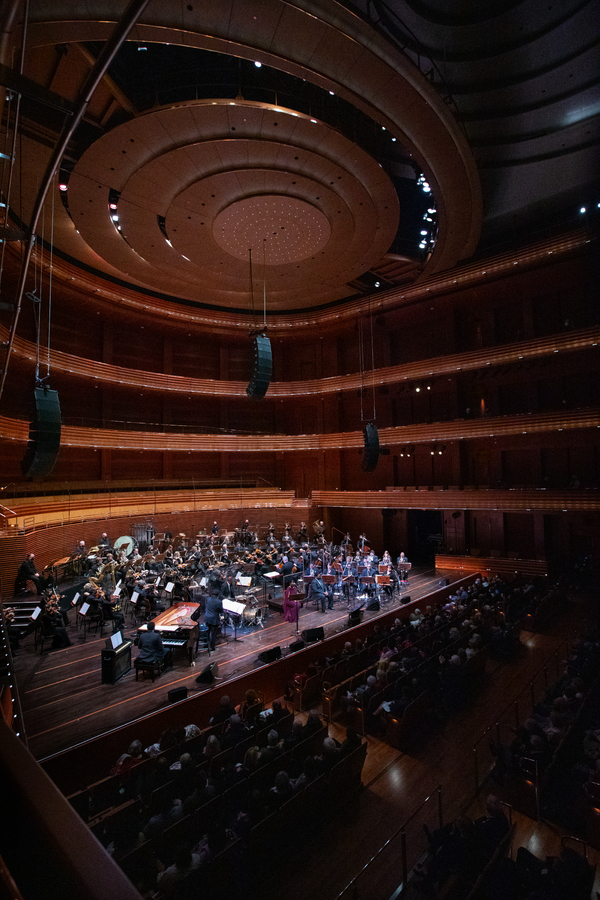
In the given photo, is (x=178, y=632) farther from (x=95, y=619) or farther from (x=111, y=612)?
(x=95, y=619)

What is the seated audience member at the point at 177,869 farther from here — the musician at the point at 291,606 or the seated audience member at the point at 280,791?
the musician at the point at 291,606

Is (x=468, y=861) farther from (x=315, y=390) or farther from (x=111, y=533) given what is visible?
(x=315, y=390)

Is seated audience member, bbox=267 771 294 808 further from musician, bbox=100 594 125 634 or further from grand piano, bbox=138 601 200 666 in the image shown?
musician, bbox=100 594 125 634

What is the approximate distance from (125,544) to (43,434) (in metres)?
10.8

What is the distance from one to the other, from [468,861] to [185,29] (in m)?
11.5

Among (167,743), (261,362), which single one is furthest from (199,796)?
(261,362)

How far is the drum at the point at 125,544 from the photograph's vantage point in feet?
52.0

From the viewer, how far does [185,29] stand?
7500 mm

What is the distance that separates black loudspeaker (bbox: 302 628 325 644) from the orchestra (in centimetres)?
123

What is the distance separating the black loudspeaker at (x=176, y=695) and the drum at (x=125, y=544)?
8759mm

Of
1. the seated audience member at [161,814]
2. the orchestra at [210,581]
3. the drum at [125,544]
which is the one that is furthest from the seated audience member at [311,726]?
the drum at [125,544]

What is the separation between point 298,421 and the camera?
24438mm

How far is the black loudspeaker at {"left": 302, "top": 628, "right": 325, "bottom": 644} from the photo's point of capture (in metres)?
9.65

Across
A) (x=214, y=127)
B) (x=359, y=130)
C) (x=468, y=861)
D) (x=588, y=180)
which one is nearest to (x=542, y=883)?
(x=468, y=861)
